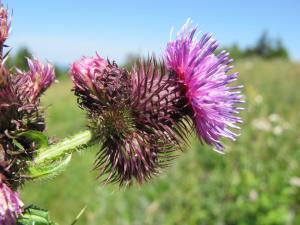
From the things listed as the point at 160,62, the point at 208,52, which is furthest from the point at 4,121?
the point at 208,52

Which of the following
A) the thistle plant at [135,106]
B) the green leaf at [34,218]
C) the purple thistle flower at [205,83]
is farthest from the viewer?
the purple thistle flower at [205,83]

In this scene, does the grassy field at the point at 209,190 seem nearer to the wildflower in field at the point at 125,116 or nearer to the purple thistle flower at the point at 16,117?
the wildflower in field at the point at 125,116

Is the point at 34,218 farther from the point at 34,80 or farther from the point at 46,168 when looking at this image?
the point at 34,80

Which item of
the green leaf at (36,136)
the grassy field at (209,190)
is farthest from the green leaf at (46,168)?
the grassy field at (209,190)

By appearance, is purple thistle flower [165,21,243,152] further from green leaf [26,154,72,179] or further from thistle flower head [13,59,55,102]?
green leaf [26,154,72,179]

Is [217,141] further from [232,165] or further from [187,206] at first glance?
[232,165]

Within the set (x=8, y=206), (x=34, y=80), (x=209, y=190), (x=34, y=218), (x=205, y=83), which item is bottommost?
(x=209, y=190)

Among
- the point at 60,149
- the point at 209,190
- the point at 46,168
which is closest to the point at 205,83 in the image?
the point at 60,149
